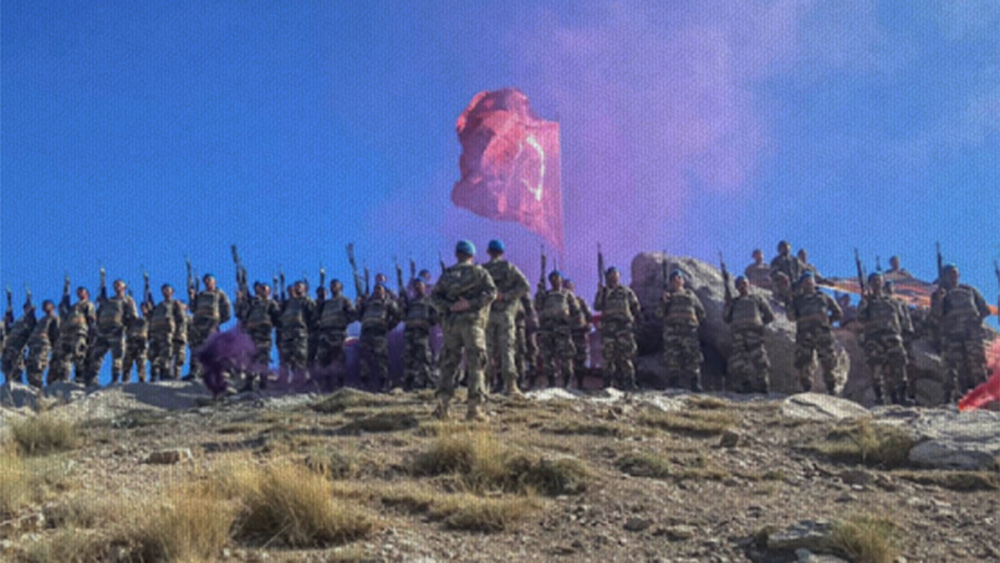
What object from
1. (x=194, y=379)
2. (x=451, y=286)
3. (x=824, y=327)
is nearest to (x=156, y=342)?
(x=194, y=379)

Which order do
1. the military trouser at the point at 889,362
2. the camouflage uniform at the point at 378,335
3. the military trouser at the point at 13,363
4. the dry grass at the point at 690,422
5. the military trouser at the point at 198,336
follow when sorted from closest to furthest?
the dry grass at the point at 690,422, the military trouser at the point at 889,362, the camouflage uniform at the point at 378,335, the military trouser at the point at 198,336, the military trouser at the point at 13,363

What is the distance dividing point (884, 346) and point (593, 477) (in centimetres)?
990

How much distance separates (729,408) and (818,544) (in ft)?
23.1

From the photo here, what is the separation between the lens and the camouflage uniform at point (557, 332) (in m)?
15.9

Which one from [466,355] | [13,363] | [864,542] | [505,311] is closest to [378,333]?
[505,311]

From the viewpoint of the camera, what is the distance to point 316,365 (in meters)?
16.8

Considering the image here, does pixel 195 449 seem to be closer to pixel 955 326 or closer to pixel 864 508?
pixel 864 508

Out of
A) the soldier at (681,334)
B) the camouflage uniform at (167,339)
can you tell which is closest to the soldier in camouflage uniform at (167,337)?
the camouflage uniform at (167,339)

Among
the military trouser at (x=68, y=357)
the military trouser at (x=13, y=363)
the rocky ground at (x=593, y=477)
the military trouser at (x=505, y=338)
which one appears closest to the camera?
the rocky ground at (x=593, y=477)

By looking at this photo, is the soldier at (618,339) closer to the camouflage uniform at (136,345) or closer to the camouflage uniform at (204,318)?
the camouflage uniform at (204,318)

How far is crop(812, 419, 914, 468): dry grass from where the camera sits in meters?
8.84

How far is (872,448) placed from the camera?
892 centimetres

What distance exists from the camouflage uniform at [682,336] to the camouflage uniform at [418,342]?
4.05 metres

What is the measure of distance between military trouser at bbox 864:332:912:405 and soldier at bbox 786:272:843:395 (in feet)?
2.20
